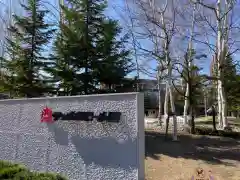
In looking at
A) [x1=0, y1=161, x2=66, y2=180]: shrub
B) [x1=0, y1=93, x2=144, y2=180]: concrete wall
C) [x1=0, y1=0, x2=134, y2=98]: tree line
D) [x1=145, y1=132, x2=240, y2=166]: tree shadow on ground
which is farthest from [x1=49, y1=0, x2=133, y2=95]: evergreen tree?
[x1=0, y1=161, x2=66, y2=180]: shrub

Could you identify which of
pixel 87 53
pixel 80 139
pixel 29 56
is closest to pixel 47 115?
pixel 80 139

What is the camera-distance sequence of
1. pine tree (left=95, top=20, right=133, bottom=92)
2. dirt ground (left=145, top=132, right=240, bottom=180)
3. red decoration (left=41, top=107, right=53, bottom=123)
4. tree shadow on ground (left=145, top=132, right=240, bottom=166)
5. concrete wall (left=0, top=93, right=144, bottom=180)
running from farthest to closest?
pine tree (left=95, top=20, right=133, bottom=92) → tree shadow on ground (left=145, top=132, right=240, bottom=166) → dirt ground (left=145, top=132, right=240, bottom=180) → red decoration (left=41, top=107, right=53, bottom=123) → concrete wall (left=0, top=93, right=144, bottom=180)

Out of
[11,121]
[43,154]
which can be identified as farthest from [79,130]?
[11,121]

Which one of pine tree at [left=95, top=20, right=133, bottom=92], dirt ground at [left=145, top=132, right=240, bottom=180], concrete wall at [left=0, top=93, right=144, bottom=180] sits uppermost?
pine tree at [left=95, top=20, right=133, bottom=92]

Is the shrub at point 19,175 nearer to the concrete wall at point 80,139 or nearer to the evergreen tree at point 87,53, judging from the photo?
the concrete wall at point 80,139

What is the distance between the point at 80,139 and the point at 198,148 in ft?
16.0

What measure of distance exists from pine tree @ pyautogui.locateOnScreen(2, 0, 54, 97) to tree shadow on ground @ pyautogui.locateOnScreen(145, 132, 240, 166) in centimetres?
535

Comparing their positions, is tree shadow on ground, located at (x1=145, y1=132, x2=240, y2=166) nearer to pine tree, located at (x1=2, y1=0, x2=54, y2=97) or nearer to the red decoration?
the red decoration

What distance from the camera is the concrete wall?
5.64 meters

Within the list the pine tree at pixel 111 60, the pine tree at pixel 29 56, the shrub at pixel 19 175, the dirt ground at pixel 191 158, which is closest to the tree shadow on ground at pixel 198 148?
the dirt ground at pixel 191 158

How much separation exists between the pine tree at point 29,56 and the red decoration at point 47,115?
5459 millimetres

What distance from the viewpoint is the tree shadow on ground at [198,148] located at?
8.58 meters

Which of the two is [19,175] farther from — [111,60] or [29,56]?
[29,56]

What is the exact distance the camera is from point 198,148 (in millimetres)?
9727
